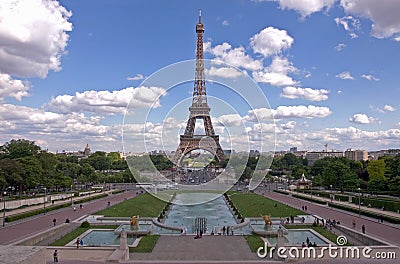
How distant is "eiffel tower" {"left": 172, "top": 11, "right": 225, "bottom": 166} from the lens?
68.2 m

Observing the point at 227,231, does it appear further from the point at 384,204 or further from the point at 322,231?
the point at 384,204

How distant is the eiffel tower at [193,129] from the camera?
6825cm

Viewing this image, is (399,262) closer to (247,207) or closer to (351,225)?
(351,225)

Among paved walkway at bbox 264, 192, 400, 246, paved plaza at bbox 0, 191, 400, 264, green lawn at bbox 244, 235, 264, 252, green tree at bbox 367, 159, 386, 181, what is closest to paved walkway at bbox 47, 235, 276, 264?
paved plaza at bbox 0, 191, 400, 264

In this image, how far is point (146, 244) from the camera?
21406mm

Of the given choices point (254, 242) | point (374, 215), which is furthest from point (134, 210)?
point (374, 215)

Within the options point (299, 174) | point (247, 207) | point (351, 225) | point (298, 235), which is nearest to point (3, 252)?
point (298, 235)

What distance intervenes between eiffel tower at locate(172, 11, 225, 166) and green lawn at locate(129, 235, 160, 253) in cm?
4481

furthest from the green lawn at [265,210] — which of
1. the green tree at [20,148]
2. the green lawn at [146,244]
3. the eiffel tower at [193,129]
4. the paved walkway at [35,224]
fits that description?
the green tree at [20,148]

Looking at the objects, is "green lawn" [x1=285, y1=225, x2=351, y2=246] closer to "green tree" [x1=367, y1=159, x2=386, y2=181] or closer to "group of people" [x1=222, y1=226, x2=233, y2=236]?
"group of people" [x1=222, y1=226, x2=233, y2=236]

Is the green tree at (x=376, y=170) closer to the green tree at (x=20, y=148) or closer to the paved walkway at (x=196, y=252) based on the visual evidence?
the paved walkway at (x=196, y=252)

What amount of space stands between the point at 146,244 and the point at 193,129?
50306mm

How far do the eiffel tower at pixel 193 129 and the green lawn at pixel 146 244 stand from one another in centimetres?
4481

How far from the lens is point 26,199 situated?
127 feet
